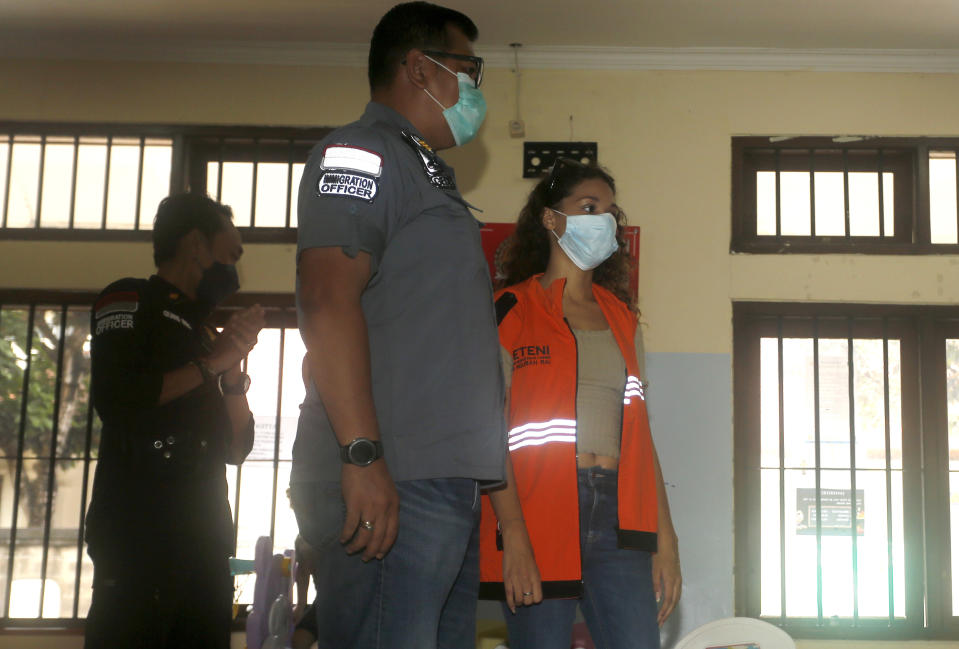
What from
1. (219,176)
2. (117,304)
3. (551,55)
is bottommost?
(117,304)

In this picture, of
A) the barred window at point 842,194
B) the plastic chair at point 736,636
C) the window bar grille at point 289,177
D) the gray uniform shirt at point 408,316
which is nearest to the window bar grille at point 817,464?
the barred window at point 842,194

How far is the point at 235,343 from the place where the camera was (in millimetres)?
2193

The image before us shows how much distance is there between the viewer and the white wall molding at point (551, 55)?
12.5 ft

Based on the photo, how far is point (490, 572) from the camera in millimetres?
1657

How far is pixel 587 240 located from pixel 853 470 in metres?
2.27

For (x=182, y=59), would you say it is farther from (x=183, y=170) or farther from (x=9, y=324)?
(x=9, y=324)

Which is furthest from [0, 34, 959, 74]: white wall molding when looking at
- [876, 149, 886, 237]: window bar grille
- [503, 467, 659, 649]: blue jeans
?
[503, 467, 659, 649]: blue jeans

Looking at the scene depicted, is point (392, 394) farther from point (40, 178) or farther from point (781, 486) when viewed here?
point (40, 178)

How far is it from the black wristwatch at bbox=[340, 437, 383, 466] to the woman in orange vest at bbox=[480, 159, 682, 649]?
49 centimetres

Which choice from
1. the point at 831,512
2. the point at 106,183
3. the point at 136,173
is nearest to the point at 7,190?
the point at 106,183

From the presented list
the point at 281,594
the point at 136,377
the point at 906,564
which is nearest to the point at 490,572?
the point at 136,377

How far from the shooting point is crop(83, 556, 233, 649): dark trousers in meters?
1.92

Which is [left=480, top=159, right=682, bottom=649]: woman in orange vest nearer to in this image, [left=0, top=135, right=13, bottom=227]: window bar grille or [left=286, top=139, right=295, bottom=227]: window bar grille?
[left=286, top=139, right=295, bottom=227]: window bar grille

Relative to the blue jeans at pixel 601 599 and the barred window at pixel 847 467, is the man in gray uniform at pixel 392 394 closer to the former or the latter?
the blue jeans at pixel 601 599
